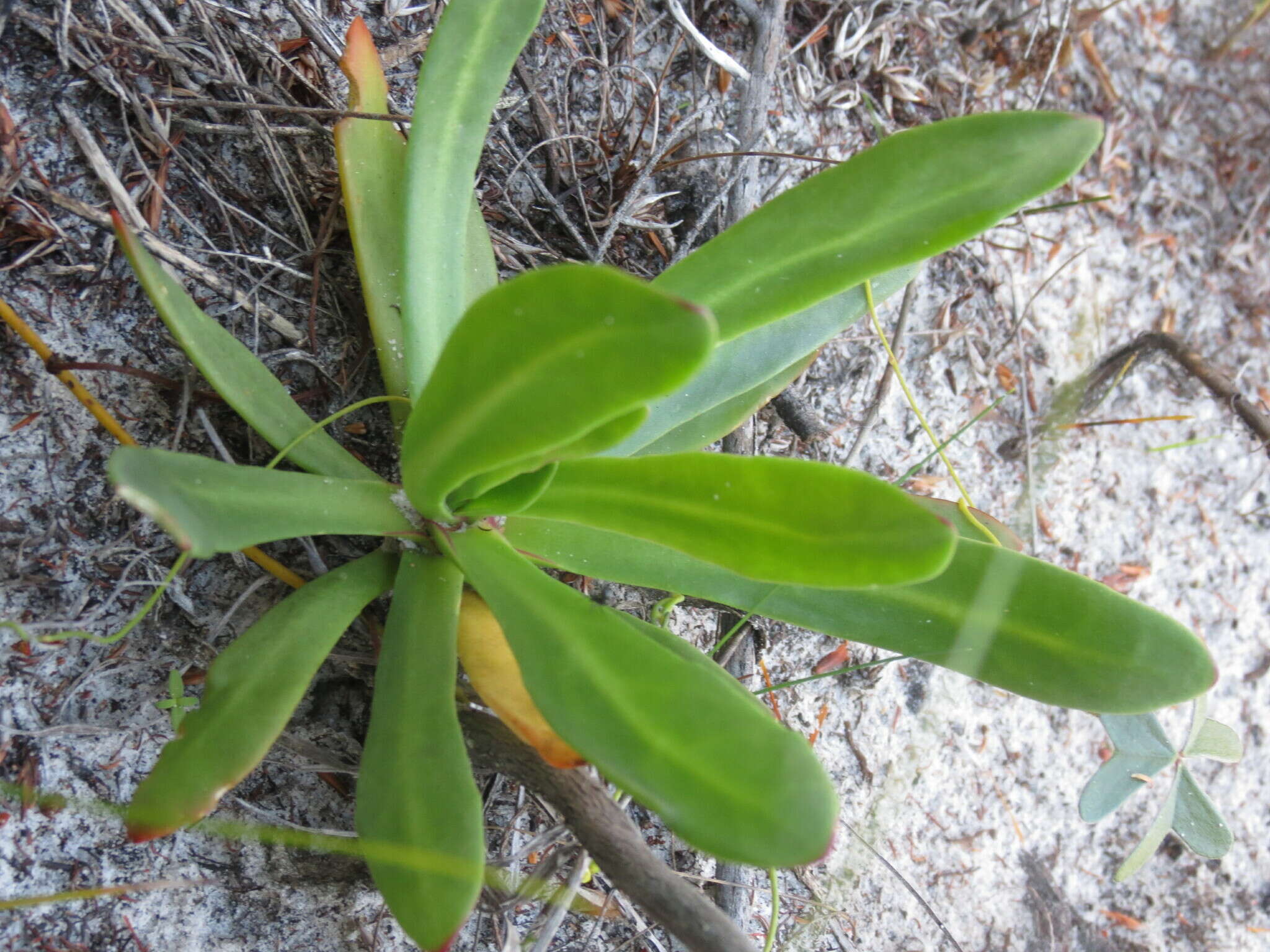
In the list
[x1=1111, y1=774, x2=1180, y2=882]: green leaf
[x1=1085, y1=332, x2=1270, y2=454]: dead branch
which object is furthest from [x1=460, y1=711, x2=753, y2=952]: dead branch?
[x1=1085, y1=332, x2=1270, y2=454]: dead branch

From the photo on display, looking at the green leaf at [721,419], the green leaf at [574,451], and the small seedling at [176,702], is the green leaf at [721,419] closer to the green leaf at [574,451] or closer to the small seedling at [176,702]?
the green leaf at [574,451]

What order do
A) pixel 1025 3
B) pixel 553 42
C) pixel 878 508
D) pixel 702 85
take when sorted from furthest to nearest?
pixel 1025 3 → pixel 702 85 → pixel 553 42 → pixel 878 508

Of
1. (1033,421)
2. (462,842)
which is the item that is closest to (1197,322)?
(1033,421)

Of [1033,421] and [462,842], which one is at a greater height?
[1033,421]

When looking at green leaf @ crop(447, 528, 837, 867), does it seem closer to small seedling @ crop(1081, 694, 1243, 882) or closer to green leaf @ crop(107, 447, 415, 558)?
green leaf @ crop(107, 447, 415, 558)

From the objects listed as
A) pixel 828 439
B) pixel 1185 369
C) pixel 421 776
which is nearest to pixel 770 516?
pixel 421 776

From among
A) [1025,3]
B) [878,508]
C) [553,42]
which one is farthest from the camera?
[1025,3]

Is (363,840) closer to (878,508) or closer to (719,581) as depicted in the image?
(719,581)
